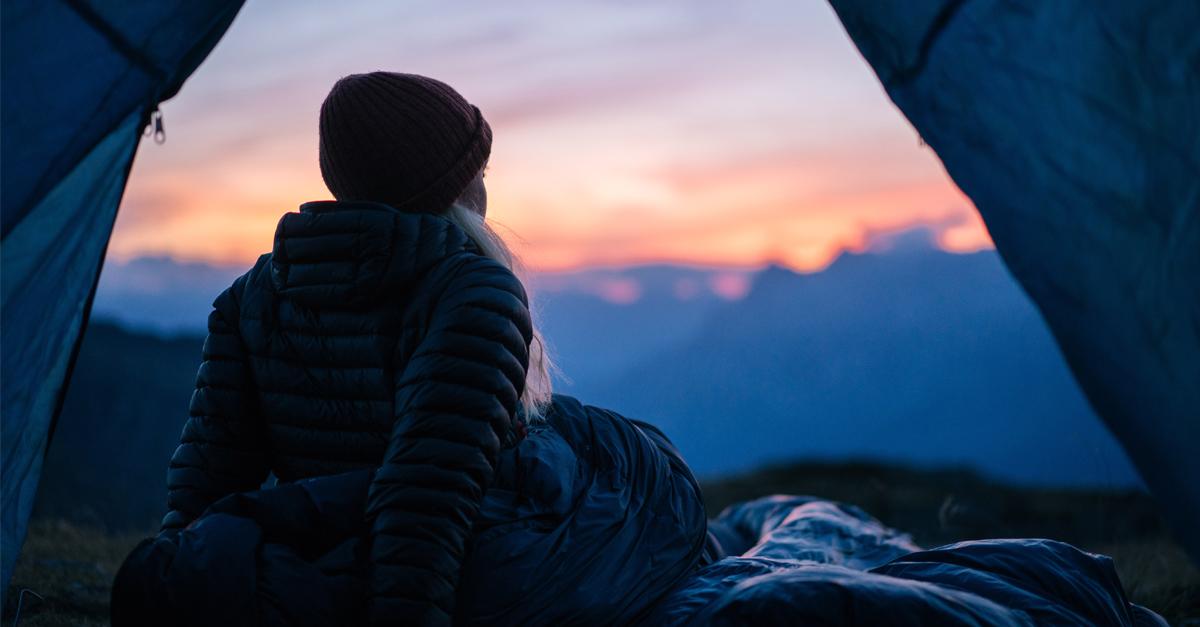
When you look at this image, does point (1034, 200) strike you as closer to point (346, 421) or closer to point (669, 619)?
point (669, 619)

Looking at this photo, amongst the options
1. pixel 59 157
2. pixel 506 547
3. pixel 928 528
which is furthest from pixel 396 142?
pixel 928 528

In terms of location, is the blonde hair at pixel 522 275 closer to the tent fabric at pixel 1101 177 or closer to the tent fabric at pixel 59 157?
the tent fabric at pixel 59 157

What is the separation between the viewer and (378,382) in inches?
92.6

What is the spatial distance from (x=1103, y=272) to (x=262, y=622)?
1.96 meters

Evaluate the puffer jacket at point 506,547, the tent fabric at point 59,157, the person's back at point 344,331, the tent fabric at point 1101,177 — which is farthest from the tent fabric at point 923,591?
the tent fabric at point 59,157

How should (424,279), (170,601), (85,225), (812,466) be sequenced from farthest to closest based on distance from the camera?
(812,466)
(85,225)
(424,279)
(170,601)

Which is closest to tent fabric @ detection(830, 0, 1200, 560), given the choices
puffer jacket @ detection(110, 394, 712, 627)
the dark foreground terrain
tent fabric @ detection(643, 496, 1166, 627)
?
tent fabric @ detection(643, 496, 1166, 627)

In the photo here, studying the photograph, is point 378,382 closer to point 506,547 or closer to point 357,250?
point 357,250

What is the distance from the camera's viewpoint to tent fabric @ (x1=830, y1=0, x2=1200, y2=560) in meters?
1.95

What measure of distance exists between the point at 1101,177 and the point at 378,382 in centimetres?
167

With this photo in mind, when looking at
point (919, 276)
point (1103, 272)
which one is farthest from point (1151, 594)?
point (919, 276)

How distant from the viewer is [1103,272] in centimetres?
214

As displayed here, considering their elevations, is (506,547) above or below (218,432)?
below

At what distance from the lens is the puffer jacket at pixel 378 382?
2.05 m
